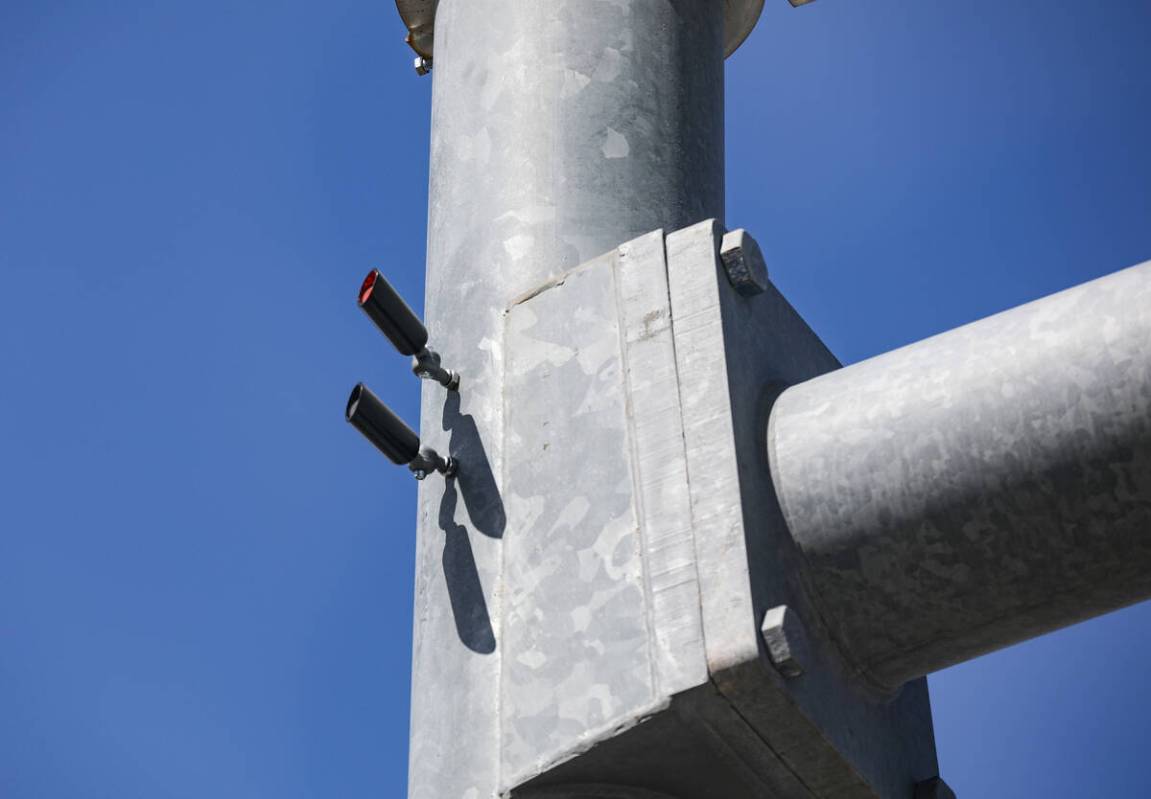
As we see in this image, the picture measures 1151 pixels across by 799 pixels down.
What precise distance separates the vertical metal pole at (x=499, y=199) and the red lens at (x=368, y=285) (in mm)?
453

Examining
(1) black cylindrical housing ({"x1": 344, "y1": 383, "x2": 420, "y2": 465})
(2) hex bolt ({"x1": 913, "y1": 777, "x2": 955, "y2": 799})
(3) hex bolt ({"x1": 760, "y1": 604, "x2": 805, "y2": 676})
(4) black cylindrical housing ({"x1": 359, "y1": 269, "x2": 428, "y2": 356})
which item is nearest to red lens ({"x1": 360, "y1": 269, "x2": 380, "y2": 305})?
(4) black cylindrical housing ({"x1": 359, "y1": 269, "x2": 428, "y2": 356})

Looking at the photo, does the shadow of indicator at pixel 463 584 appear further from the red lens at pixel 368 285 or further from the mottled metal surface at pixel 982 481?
the mottled metal surface at pixel 982 481

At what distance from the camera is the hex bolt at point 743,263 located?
19.3 ft

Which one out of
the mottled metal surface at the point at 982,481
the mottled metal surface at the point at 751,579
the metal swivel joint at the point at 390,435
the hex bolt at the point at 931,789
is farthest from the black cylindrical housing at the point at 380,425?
the hex bolt at the point at 931,789

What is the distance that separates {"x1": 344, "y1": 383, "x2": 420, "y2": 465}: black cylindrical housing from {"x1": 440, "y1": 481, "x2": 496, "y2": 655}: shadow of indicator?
0.68 ft

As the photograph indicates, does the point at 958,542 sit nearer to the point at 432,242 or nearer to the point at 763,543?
the point at 763,543

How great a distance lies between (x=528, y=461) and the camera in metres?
5.92

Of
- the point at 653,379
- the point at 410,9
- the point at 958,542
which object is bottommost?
the point at 958,542

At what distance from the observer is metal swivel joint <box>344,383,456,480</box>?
601 cm

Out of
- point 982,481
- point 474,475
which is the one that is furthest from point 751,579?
point 474,475

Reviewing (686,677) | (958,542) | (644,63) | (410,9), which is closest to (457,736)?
(686,677)

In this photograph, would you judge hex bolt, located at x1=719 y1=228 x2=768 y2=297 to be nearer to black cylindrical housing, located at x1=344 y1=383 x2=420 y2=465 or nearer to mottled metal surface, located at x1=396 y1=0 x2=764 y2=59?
black cylindrical housing, located at x1=344 y1=383 x2=420 y2=465

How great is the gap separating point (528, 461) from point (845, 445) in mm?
1102

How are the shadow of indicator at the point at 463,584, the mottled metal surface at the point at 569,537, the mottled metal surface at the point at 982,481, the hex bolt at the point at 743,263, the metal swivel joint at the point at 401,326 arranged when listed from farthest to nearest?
the metal swivel joint at the point at 401,326
the hex bolt at the point at 743,263
the shadow of indicator at the point at 463,584
the mottled metal surface at the point at 569,537
the mottled metal surface at the point at 982,481
